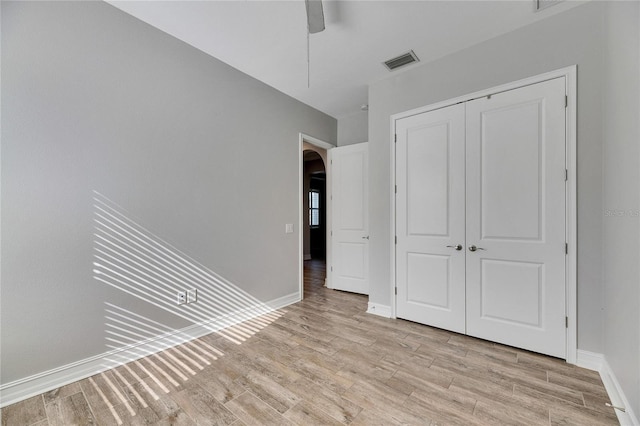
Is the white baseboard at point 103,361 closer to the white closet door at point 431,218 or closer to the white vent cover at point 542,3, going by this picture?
the white closet door at point 431,218

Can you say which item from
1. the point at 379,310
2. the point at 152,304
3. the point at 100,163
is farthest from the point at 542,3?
the point at 152,304

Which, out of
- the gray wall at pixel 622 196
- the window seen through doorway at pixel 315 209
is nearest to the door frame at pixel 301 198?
the gray wall at pixel 622 196

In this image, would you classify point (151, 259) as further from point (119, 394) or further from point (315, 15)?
point (315, 15)

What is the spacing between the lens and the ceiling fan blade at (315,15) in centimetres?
192

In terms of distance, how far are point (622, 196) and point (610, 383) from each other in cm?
126

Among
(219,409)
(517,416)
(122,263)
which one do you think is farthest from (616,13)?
(122,263)

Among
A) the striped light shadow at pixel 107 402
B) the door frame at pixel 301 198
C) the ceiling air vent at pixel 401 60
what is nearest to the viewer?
the striped light shadow at pixel 107 402

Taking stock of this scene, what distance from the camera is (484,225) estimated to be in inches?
97.4

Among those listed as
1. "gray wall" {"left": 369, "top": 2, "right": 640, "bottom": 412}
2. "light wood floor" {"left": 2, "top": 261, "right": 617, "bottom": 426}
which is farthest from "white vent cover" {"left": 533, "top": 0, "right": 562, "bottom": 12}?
"light wood floor" {"left": 2, "top": 261, "right": 617, "bottom": 426}

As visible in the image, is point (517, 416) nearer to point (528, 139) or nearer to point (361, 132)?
point (528, 139)

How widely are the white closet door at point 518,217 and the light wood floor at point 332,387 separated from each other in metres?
0.26

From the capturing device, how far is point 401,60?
110 inches

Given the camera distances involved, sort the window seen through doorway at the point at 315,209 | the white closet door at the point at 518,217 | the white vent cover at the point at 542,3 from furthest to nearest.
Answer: the window seen through doorway at the point at 315,209
the white closet door at the point at 518,217
the white vent cover at the point at 542,3

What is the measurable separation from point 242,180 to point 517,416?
3.03 m
